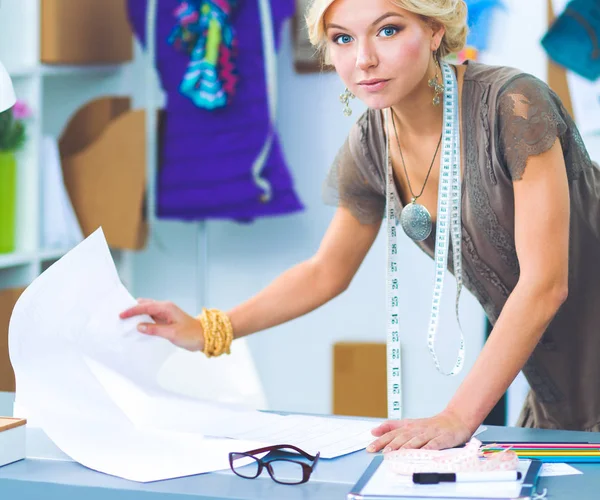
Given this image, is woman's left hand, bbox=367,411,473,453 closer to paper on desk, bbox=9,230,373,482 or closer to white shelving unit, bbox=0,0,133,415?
paper on desk, bbox=9,230,373,482

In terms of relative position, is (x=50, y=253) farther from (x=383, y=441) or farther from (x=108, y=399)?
(x=383, y=441)

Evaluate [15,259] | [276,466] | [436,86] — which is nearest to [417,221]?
[436,86]

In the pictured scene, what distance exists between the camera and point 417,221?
1.59m

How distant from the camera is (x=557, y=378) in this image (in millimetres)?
1786

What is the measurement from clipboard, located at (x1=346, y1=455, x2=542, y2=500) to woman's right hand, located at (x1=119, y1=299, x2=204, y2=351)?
544mm

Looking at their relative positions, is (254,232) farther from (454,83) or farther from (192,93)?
(454,83)

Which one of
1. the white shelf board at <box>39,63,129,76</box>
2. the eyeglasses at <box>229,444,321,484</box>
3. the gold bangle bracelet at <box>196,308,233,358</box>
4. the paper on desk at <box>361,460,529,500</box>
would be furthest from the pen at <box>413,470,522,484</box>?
the white shelf board at <box>39,63,129,76</box>

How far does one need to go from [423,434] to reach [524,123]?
51 centimetres

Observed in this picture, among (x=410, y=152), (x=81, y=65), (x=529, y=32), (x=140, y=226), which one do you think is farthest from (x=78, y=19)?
A: (x=410, y=152)

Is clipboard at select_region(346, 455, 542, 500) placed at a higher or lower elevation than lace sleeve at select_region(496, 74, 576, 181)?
lower

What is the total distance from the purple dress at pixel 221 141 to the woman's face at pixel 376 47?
1721mm

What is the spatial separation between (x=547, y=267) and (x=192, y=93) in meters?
1.97

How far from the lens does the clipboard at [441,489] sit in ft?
3.39

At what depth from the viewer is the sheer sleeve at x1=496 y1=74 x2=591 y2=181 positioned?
1413mm
